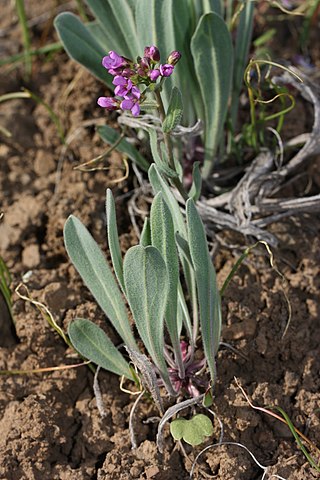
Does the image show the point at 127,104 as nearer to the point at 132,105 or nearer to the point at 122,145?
the point at 132,105

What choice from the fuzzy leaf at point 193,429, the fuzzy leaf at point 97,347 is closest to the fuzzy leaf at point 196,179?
the fuzzy leaf at point 97,347

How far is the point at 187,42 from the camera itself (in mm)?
2076

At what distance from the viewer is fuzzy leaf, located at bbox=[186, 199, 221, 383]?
5.09 ft

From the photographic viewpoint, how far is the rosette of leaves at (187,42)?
6.30 ft

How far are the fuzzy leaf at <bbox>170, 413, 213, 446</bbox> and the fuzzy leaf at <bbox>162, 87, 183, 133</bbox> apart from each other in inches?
27.6

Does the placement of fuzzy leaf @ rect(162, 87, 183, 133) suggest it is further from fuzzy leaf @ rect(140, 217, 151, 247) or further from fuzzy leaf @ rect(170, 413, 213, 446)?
fuzzy leaf @ rect(170, 413, 213, 446)

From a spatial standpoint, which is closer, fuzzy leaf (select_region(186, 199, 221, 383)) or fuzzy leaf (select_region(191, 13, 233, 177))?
fuzzy leaf (select_region(186, 199, 221, 383))

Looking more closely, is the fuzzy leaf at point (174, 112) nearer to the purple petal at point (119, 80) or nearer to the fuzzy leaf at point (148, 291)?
the purple petal at point (119, 80)

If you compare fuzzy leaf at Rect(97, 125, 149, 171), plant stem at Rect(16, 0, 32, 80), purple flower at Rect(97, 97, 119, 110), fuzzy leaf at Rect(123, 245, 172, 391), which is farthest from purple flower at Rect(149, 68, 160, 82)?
plant stem at Rect(16, 0, 32, 80)

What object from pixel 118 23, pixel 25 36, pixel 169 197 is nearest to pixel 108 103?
pixel 169 197

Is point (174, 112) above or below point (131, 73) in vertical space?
below

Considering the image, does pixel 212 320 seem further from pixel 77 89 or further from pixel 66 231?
pixel 77 89

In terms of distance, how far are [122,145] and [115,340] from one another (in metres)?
0.58

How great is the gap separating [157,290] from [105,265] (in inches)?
7.6
